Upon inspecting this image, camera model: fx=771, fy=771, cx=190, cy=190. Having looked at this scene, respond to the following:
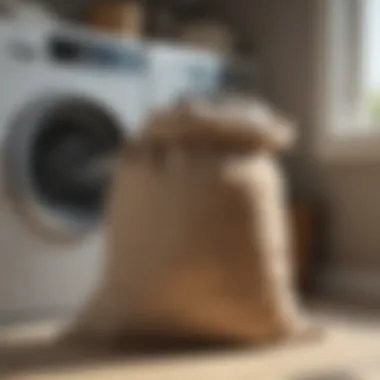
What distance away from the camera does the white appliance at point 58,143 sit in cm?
191

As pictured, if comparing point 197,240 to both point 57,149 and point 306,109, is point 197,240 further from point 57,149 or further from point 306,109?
point 306,109

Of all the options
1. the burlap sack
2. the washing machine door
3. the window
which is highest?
the window

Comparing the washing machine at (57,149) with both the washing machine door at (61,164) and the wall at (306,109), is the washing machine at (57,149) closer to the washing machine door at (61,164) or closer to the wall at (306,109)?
the washing machine door at (61,164)

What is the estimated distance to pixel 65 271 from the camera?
78.8 inches

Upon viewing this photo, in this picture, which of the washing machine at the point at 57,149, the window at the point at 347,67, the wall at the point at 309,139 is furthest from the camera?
the window at the point at 347,67

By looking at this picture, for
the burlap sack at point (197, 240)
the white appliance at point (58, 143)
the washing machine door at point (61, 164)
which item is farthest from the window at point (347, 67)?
the burlap sack at point (197, 240)

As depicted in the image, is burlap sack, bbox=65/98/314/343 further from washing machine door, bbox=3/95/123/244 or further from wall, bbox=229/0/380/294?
wall, bbox=229/0/380/294

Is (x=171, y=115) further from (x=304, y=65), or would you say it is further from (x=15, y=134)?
(x=304, y=65)

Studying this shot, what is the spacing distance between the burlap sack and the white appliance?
0.31 metres

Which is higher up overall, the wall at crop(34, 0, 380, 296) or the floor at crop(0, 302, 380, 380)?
the wall at crop(34, 0, 380, 296)

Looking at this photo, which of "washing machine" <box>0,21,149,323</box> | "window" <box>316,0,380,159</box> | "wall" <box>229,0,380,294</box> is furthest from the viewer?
"window" <box>316,0,380,159</box>

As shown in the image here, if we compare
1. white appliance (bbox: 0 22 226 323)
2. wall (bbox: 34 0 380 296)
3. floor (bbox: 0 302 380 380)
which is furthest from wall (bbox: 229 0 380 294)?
floor (bbox: 0 302 380 380)

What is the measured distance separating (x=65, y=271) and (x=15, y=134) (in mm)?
376

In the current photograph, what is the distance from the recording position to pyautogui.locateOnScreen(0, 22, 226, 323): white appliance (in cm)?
191
